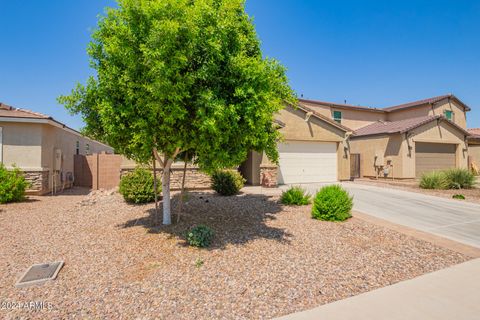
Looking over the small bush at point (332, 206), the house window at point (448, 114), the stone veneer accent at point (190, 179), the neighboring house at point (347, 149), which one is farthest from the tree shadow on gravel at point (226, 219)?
the house window at point (448, 114)

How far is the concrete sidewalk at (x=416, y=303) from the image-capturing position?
331cm

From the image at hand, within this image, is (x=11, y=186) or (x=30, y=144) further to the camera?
(x=30, y=144)

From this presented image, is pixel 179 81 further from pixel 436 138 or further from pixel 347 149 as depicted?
pixel 436 138

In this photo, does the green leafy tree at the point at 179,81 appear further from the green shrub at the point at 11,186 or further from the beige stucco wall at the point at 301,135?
the beige stucco wall at the point at 301,135

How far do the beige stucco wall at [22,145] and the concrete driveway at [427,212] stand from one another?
1419 cm

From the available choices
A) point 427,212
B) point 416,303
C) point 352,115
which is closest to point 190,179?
point 427,212

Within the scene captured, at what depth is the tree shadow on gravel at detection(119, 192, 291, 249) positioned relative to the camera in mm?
6129

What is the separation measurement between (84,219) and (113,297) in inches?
203

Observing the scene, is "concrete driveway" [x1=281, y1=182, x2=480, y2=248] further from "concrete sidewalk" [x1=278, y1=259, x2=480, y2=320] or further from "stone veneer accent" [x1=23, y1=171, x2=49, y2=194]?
"stone veneer accent" [x1=23, y1=171, x2=49, y2=194]

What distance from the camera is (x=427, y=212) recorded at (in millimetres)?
9078

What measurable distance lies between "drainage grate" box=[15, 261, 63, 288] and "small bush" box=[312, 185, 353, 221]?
6.30m

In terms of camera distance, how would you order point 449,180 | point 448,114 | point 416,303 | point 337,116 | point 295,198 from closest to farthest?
point 416,303 < point 295,198 < point 449,180 < point 337,116 < point 448,114

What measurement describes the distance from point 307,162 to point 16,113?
1549cm

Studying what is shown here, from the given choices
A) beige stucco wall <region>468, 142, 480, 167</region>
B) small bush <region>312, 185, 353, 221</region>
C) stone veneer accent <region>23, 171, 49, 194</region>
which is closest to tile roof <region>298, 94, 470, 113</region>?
beige stucco wall <region>468, 142, 480, 167</region>
